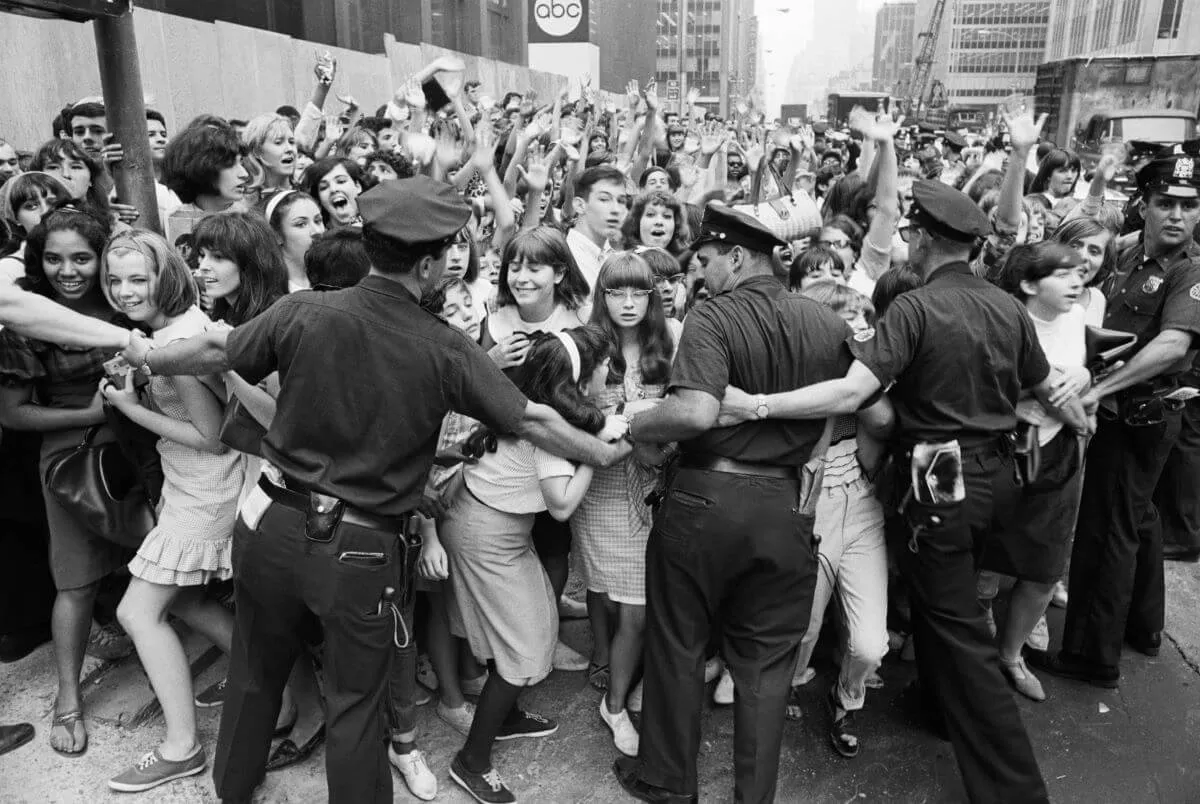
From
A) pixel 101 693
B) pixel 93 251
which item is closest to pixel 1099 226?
pixel 93 251

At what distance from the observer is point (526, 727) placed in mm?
3602

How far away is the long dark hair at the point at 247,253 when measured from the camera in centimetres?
321

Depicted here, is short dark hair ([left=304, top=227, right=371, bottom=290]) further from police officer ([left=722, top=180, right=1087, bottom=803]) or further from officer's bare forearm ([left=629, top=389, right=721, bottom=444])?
police officer ([left=722, top=180, right=1087, bottom=803])

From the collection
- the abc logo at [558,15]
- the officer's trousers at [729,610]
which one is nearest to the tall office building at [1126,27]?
the abc logo at [558,15]

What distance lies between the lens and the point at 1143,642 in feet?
13.9

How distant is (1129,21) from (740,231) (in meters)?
80.2

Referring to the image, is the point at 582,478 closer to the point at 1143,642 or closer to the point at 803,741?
the point at 803,741

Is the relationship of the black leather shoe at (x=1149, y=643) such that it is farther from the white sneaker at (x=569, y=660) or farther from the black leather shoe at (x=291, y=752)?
the black leather shoe at (x=291, y=752)

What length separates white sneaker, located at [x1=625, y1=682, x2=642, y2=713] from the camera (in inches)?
145

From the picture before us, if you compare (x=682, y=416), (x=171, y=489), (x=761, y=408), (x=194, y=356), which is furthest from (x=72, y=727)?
(x=761, y=408)

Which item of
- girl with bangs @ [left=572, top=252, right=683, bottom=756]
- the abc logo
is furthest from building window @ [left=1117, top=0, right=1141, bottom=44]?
girl with bangs @ [left=572, top=252, right=683, bottom=756]

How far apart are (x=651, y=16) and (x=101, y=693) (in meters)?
56.8

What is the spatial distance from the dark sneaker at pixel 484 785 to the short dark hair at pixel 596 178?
3094 millimetres

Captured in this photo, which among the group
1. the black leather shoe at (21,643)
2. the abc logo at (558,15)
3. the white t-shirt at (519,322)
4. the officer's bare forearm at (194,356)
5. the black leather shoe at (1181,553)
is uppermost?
the abc logo at (558,15)
